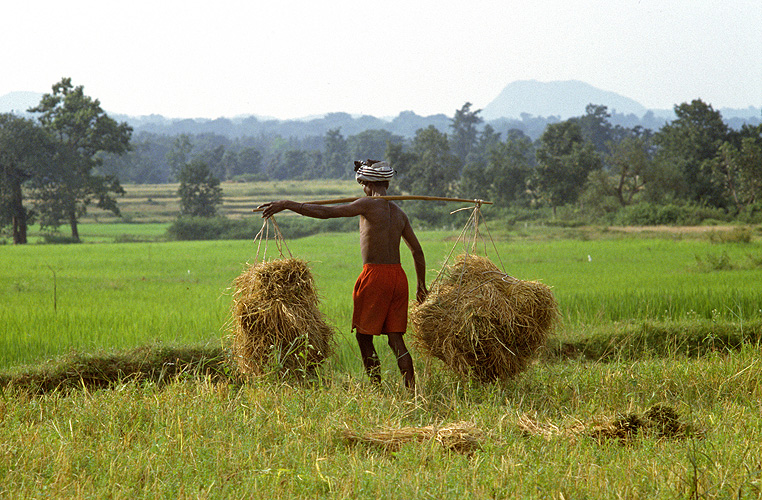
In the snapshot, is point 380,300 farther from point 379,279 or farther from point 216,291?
point 216,291

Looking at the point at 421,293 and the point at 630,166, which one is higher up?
the point at 630,166

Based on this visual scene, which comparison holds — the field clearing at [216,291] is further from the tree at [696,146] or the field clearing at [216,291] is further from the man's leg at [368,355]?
the tree at [696,146]

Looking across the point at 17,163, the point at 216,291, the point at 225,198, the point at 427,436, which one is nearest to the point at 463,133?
the point at 225,198

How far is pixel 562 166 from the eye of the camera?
3491cm

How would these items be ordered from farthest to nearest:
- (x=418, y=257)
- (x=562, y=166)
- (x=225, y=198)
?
1. (x=225, y=198)
2. (x=562, y=166)
3. (x=418, y=257)

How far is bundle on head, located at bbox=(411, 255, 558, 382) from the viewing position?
14.0 ft

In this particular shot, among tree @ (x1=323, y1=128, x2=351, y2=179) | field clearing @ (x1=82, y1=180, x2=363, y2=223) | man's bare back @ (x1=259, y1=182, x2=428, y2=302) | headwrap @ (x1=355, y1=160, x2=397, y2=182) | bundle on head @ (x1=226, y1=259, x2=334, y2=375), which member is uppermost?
tree @ (x1=323, y1=128, x2=351, y2=179)

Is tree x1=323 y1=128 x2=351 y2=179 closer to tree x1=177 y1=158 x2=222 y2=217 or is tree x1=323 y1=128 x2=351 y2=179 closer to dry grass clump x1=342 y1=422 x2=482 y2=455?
tree x1=177 y1=158 x2=222 y2=217

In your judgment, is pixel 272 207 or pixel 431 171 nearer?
pixel 272 207

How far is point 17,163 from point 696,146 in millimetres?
30873

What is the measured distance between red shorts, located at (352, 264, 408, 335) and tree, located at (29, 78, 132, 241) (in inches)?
1040

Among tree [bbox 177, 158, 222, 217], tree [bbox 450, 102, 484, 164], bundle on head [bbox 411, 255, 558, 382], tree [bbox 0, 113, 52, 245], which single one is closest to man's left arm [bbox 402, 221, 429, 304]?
bundle on head [bbox 411, 255, 558, 382]

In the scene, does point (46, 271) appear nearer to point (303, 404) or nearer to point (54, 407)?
point (54, 407)

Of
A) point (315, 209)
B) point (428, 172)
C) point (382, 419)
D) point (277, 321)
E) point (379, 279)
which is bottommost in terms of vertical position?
point (382, 419)
